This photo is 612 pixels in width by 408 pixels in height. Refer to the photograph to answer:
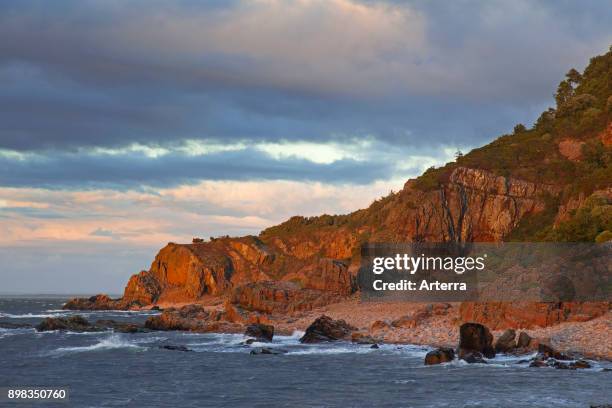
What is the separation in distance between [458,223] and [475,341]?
53.8 meters

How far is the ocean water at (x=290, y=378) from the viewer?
3622 centimetres

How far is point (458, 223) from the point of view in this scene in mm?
101562

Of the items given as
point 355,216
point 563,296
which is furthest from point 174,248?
point 563,296

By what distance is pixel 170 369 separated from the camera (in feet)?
161

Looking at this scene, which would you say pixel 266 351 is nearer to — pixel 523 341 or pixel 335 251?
pixel 523 341

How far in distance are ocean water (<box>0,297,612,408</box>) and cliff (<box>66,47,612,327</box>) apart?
1428 centimetres

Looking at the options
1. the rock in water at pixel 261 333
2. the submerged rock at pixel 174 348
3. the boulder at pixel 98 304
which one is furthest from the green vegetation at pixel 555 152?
the boulder at pixel 98 304

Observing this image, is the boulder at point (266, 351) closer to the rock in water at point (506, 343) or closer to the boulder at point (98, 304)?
the rock in water at point (506, 343)

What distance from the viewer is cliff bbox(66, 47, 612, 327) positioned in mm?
85500

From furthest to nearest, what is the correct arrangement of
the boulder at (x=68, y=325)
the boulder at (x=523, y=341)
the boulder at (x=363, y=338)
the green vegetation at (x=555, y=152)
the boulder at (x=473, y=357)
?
the green vegetation at (x=555, y=152) < the boulder at (x=68, y=325) < the boulder at (x=363, y=338) < the boulder at (x=523, y=341) < the boulder at (x=473, y=357)

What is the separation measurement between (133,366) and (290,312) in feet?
116

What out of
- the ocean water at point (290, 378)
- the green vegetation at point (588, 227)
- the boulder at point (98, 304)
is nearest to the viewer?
the ocean water at point (290, 378)

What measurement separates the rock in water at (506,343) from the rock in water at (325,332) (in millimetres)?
17778

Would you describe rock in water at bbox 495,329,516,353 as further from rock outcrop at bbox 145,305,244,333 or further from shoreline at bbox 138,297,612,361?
rock outcrop at bbox 145,305,244,333
